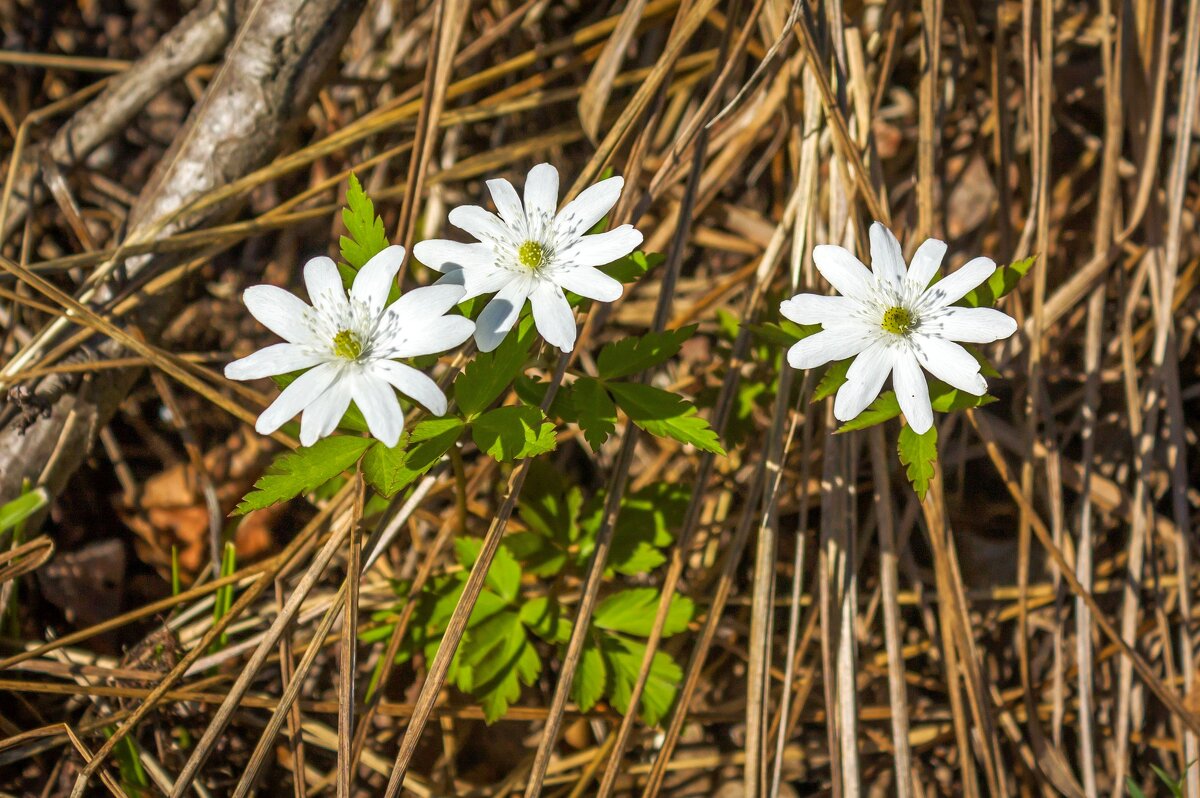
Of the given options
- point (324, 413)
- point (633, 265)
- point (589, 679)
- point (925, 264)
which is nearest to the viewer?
point (324, 413)

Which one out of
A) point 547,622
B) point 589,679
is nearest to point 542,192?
point 547,622

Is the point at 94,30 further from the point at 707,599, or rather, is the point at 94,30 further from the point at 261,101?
the point at 707,599

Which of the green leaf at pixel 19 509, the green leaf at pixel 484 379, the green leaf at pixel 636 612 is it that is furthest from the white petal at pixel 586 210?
the green leaf at pixel 19 509

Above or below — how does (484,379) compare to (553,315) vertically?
below

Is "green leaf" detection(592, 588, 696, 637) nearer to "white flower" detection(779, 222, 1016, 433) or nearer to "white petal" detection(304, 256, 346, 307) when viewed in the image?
"white flower" detection(779, 222, 1016, 433)

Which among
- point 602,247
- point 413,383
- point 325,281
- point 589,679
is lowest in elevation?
point 589,679

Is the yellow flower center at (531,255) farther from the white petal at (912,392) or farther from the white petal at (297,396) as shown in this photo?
the white petal at (912,392)

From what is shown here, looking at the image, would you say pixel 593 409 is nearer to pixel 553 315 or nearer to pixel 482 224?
pixel 553 315
